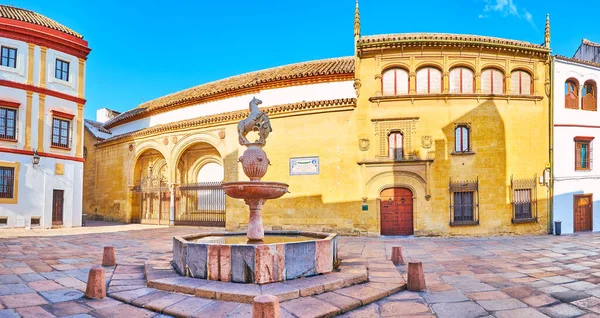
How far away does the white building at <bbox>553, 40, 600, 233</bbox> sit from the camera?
17.7 meters

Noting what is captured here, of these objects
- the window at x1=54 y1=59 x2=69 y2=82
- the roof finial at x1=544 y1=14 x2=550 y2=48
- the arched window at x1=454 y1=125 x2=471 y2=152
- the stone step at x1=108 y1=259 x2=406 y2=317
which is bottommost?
the stone step at x1=108 y1=259 x2=406 y2=317

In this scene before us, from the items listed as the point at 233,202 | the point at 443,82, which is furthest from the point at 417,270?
the point at 233,202

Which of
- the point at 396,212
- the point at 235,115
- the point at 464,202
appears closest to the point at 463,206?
the point at 464,202

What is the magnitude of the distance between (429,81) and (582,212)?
9.85 meters

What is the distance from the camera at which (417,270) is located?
6.92 meters

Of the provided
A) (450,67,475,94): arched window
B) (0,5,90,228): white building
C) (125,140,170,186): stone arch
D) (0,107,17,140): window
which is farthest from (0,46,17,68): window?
(450,67,475,94): arched window

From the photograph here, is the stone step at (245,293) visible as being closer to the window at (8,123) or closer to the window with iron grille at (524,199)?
the window with iron grille at (524,199)

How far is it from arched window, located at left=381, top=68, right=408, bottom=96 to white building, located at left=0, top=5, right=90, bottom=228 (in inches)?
622

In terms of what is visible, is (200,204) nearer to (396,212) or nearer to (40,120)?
(40,120)

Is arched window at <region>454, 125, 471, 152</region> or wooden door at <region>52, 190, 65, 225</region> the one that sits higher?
arched window at <region>454, 125, 471, 152</region>

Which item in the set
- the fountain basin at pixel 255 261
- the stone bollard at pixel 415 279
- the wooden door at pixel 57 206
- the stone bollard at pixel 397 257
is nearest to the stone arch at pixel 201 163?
the wooden door at pixel 57 206

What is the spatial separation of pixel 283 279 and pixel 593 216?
18.6 metres

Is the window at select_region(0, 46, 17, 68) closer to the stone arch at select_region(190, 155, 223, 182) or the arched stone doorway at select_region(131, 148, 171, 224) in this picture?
the arched stone doorway at select_region(131, 148, 171, 224)

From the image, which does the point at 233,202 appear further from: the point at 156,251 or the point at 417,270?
the point at 417,270
